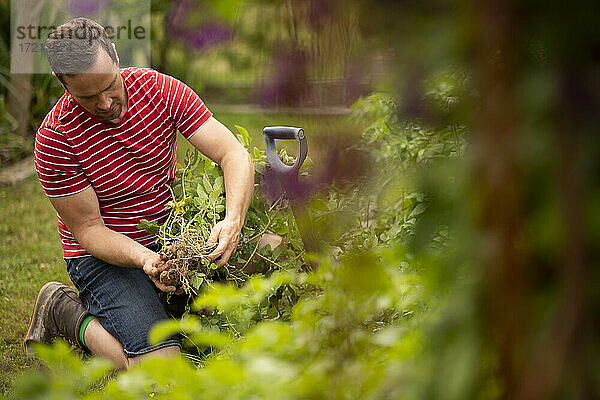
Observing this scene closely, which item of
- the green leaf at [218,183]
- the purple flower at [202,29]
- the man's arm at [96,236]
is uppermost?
the purple flower at [202,29]

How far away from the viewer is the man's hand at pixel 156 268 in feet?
7.00

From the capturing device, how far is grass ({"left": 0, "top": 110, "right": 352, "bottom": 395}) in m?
2.72

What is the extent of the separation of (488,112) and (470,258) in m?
0.12

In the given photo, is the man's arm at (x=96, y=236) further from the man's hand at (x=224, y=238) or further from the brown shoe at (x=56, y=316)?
the brown shoe at (x=56, y=316)

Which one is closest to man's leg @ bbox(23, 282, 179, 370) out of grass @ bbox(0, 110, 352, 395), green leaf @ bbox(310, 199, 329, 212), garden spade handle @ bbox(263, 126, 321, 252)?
grass @ bbox(0, 110, 352, 395)

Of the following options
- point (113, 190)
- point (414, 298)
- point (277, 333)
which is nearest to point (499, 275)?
point (277, 333)

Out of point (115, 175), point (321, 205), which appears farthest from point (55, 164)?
point (321, 205)

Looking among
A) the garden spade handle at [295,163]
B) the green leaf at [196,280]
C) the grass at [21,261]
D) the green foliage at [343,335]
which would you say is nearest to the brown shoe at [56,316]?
the grass at [21,261]

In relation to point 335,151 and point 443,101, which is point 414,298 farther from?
point 335,151

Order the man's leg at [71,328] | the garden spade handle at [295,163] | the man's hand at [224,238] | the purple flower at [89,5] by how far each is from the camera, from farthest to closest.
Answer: the purple flower at [89,5] < the man's leg at [71,328] < the man's hand at [224,238] < the garden spade handle at [295,163]

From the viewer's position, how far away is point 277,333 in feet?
2.97

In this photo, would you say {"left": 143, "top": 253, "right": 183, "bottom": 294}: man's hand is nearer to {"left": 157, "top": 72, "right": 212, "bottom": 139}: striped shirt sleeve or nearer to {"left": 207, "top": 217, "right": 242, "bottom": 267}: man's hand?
{"left": 207, "top": 217, "right": 242, "bottom": 267}: man's hand

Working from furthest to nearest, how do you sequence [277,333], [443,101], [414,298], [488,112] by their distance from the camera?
[414,298]
[277,333]
[443,101]
[488,112]

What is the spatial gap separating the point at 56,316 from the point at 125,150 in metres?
0.74
